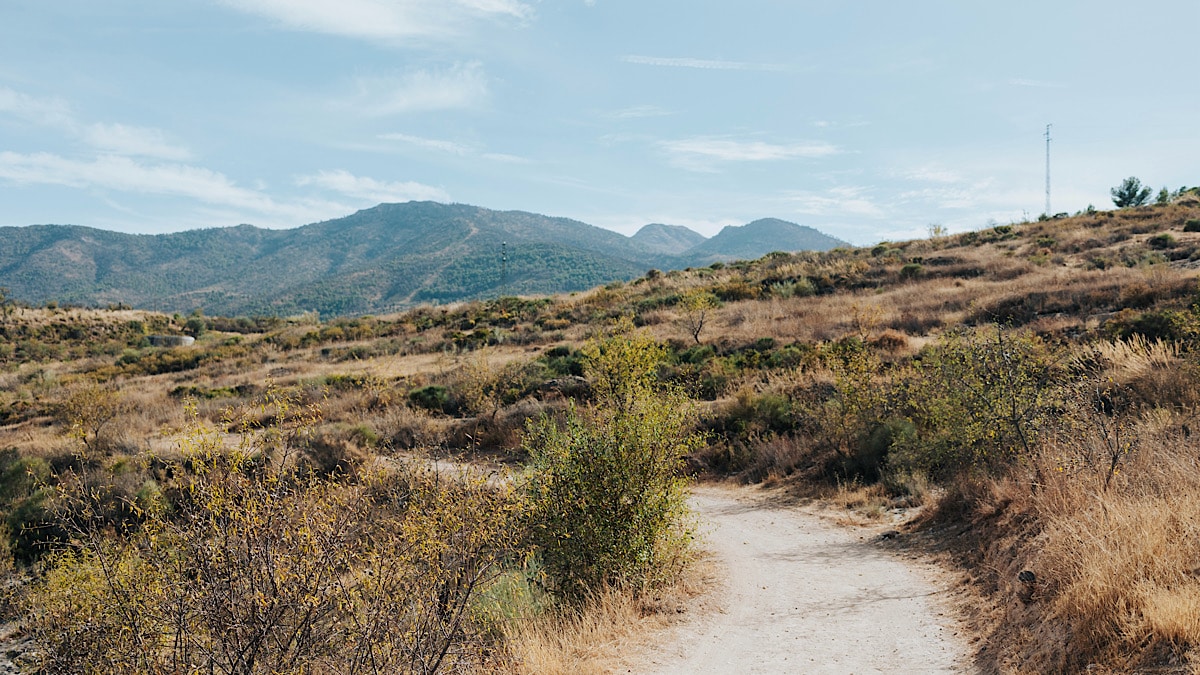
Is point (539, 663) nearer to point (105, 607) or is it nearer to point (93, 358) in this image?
point (105, 607)

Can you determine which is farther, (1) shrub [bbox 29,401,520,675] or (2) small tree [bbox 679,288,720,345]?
(2) small tree [bbox 679,288,720,345]

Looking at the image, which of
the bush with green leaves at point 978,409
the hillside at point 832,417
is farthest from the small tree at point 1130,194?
the bush with green leaves at point 978,409

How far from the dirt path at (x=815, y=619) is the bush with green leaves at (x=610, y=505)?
3.38ft

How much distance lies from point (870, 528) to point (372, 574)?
30.5 feet

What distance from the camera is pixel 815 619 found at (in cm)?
762

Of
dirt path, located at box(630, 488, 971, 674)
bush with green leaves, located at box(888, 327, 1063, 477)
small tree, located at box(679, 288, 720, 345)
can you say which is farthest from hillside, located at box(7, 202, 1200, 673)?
dirt path, located at box(630, 488, 971, 674)

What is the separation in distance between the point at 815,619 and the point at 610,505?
2712 millimetres

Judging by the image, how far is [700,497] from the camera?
1578 cm

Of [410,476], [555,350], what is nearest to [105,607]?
[410,476]

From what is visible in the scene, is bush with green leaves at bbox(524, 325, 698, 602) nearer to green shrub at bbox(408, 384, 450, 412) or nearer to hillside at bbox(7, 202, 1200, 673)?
hillside at bbox(7, 202, 1200, 673)

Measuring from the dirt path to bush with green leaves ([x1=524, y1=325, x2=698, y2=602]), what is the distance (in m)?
1.03

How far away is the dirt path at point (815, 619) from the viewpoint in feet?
21.3

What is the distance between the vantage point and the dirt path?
Answer: 21.3 ft

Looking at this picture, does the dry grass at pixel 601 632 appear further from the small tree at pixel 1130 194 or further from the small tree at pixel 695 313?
the small tree at pixel 1130 194
